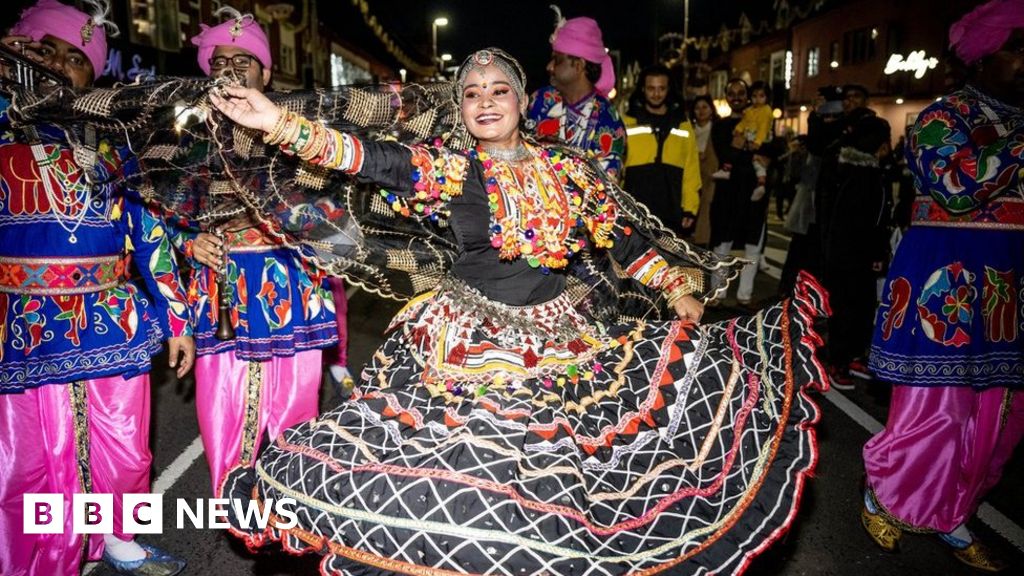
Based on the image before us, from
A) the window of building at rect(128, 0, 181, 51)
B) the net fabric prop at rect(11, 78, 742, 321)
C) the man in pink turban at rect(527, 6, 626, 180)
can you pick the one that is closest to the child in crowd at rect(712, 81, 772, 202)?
the man in pink turban at rect(527, 6, 626, 180)

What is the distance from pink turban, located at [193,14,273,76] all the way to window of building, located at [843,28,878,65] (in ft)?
106

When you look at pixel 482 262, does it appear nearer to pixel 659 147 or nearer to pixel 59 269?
pixel 59 269

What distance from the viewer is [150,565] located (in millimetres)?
3150

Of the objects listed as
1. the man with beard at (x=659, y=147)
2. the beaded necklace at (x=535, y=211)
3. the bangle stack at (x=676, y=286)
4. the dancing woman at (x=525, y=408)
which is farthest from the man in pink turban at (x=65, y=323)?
the man with beard at (x=659, y=147)

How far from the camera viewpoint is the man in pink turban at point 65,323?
270cm

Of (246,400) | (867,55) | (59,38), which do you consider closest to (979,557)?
(246,400)

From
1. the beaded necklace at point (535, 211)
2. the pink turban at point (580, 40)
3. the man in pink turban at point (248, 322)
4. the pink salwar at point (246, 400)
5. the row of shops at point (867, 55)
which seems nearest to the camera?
the beaded necklace at point (535, 211)

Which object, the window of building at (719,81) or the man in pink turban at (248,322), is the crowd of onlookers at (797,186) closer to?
the man in pink turban at (248,322)

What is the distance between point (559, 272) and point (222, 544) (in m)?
2.22

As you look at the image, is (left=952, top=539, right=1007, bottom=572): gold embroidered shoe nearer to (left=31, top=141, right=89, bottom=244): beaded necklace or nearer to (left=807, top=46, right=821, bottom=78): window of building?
(left=31, top=141, right=89, bottom=244): beaded necklace

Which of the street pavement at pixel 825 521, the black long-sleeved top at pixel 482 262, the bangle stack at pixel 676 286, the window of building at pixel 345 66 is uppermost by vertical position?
the window of building at pixel 345 66

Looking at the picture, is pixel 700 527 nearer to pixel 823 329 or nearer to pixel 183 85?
pixel 183 85

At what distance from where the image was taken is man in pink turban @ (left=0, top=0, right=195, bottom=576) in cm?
270

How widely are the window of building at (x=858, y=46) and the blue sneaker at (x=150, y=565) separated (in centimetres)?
3339
